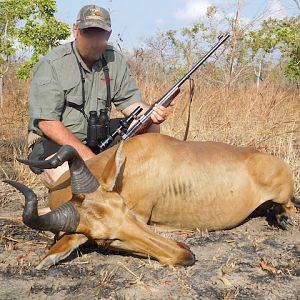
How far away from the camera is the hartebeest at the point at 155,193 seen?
329 centimetres

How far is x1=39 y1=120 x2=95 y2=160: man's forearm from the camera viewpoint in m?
4.76

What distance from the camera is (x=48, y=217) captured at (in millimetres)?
3133

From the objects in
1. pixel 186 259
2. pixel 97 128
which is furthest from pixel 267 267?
pixel 97 128

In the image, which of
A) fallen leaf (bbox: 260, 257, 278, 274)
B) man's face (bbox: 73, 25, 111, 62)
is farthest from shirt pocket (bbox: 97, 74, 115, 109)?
fallen leaf (bbox: 260, 257, 278, 274)

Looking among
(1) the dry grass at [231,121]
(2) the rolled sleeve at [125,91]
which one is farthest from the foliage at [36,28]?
(2) the rolled sleeve at [125,91]

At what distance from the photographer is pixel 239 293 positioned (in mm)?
3127

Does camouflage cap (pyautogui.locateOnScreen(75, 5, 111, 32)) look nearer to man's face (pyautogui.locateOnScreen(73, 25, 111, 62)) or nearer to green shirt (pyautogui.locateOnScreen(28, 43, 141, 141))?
man's face (pyautogui.locateOnScreen(73, 25, 111, 62))

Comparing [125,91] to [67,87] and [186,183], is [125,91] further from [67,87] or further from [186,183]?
[186,183]

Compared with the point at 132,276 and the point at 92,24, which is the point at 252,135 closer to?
the point at 92,24

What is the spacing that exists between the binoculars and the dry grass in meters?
Answer: 1.54

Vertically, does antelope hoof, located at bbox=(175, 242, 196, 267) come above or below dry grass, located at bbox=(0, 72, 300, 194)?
below

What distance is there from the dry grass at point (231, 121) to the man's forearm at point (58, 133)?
156 cm

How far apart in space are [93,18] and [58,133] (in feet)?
3.87

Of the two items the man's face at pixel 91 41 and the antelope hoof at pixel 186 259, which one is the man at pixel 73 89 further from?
the antelope hoof at pixel 186 259
